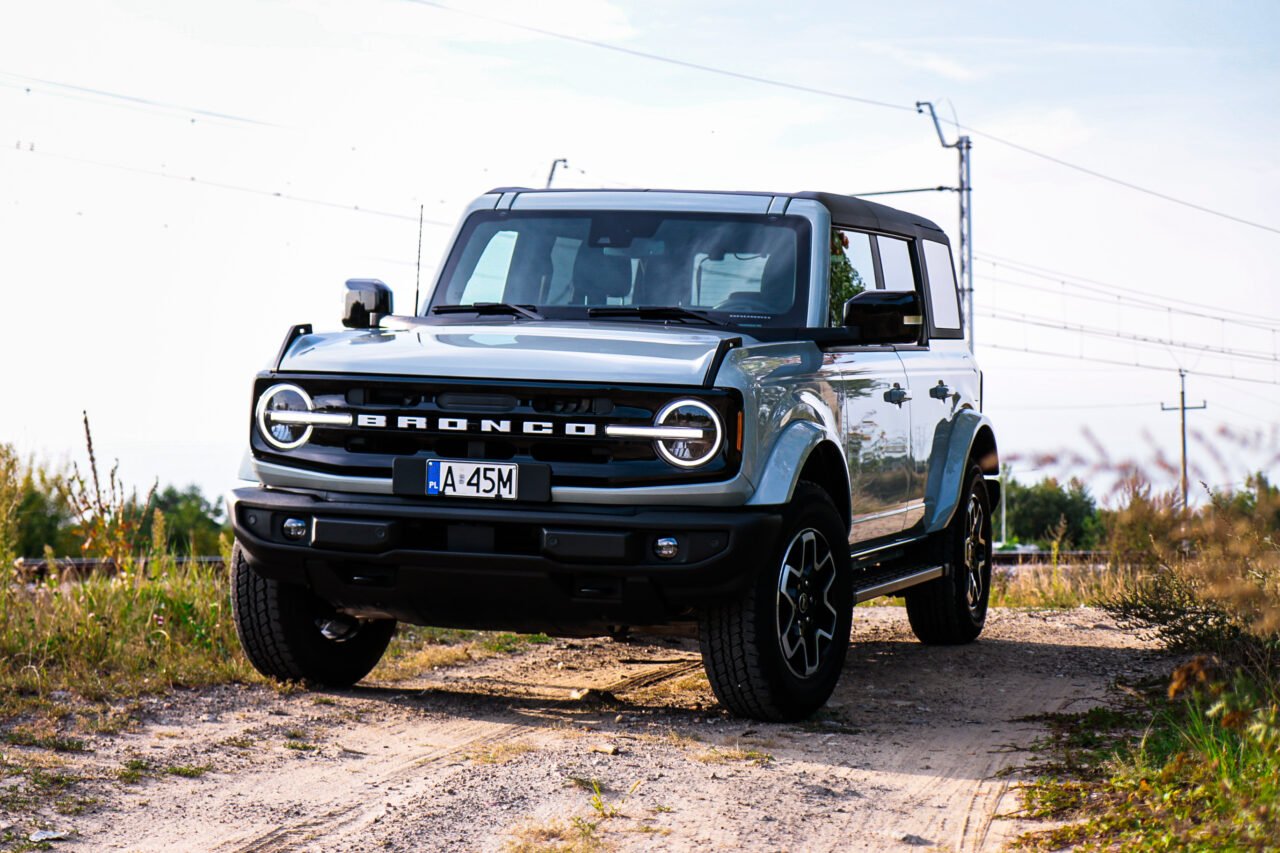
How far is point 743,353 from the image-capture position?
6.22 m

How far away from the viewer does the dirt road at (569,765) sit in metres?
4.93

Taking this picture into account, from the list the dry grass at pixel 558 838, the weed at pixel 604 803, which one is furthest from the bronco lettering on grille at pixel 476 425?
the dry grass at pixel 558 838

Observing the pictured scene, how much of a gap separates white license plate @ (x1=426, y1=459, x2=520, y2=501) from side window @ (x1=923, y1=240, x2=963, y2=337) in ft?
12.9

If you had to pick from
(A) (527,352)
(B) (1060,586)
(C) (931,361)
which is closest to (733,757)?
(A) (527,352)

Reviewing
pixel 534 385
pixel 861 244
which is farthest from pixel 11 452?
pixel 861 244

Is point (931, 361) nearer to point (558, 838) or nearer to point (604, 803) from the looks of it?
point (604, 803)

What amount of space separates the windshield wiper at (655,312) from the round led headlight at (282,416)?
4.83 ft

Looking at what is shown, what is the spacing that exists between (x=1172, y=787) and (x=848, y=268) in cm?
354

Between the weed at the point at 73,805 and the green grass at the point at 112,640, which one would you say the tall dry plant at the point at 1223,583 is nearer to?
the weed at the point at 73,805

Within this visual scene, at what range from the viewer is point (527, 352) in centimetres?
628

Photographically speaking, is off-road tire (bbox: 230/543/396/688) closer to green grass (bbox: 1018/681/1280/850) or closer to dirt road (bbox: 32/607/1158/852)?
dirt road (bbox: 32/607/1158/852)

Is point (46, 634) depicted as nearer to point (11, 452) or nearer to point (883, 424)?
point (11, 452)

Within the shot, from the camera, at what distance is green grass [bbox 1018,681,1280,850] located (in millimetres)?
4477

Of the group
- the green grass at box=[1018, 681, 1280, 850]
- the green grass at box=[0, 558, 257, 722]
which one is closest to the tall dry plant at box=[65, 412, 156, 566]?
the green grass at box=[0, 558, 257, 722]
